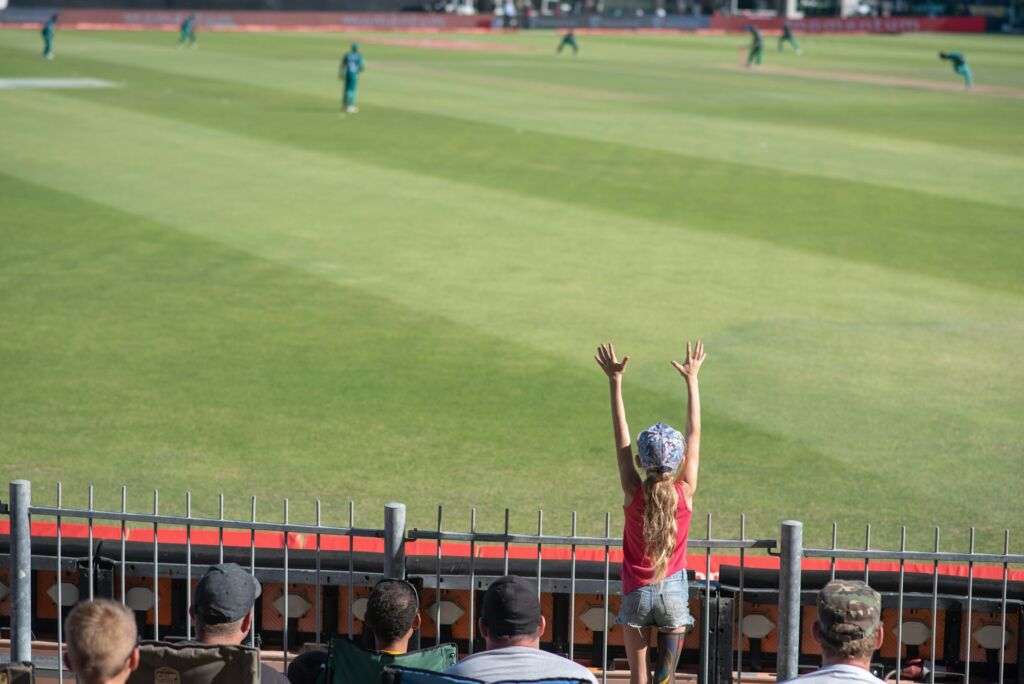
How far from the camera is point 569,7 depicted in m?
127

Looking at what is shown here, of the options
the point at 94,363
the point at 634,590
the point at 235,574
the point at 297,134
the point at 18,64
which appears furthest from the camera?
the point at 18,64

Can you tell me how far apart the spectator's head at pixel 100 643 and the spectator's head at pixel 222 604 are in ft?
2.40

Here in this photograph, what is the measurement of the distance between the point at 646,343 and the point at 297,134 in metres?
20.1

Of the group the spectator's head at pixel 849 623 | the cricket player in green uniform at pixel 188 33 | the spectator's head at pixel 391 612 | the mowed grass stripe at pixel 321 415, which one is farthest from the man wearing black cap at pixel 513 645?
the cricket player in green uniform at pixel 188 33

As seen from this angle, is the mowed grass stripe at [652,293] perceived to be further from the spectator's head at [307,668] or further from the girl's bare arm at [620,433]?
the spectator's head at [307,668]

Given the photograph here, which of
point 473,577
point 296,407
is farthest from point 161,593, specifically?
point 296,407

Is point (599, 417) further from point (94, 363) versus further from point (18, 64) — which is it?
point (18, 64)

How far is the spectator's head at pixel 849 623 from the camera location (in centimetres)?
532

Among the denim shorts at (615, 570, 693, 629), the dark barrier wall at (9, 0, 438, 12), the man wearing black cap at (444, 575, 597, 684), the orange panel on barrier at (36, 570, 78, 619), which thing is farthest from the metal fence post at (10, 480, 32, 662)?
the dark barrier wall at (9, 0, 438, 12)

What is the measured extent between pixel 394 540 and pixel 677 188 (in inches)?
824

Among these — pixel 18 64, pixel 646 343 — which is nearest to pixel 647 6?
pixel 18 64

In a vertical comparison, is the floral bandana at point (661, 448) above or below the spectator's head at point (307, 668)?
above

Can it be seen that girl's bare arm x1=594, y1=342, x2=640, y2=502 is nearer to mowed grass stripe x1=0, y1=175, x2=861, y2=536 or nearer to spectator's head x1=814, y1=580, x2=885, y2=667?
spectator's head x1=814, y1=580, x2=885, y2=667

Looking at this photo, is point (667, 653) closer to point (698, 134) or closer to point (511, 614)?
point (511, 614)
